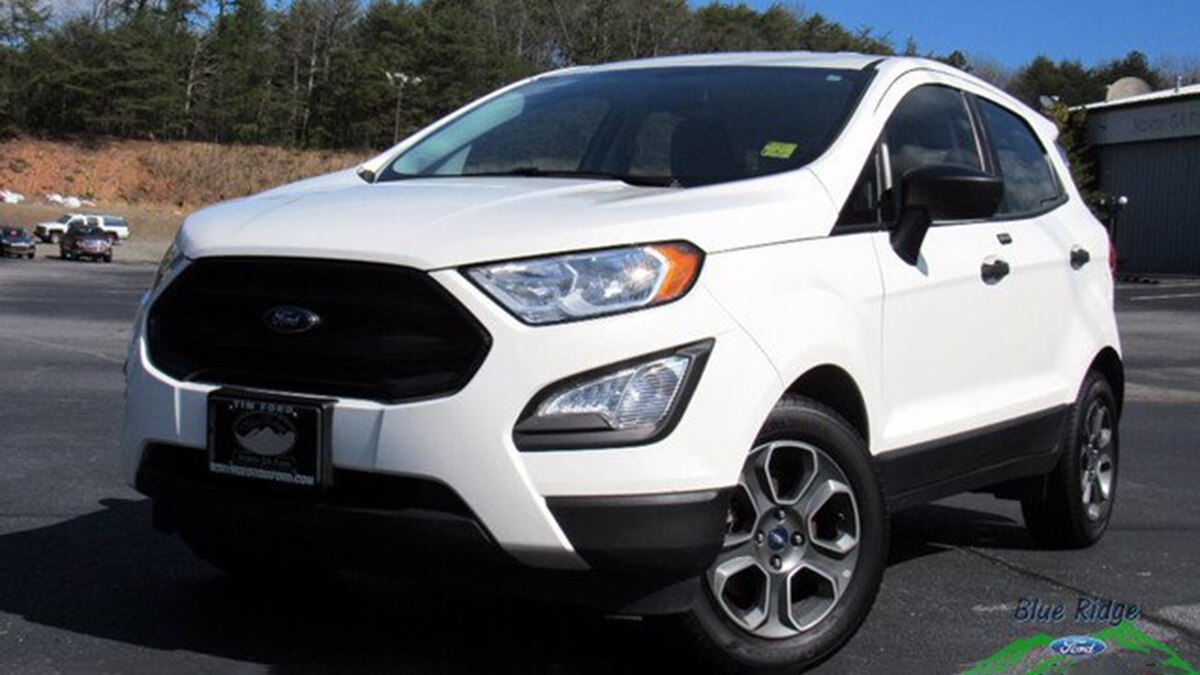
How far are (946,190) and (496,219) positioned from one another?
60.7 inches

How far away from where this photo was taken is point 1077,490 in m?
5.82

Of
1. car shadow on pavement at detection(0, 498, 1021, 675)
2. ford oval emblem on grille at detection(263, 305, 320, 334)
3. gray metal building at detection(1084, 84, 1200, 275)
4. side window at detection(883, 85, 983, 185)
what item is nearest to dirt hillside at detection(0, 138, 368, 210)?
gray metal building at detection(1084, 84, 1200, 275)

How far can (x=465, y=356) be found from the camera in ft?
11.5

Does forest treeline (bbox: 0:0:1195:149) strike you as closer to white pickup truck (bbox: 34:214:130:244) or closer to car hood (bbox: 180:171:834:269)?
white pickup truck (bbox: 34:214:130:244)

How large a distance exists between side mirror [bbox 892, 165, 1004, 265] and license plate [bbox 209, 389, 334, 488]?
1.95 metres

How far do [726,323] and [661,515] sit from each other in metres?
0.52

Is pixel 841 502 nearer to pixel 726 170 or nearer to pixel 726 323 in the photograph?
pixel 726 323


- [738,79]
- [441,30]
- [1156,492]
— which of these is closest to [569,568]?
[738,79]

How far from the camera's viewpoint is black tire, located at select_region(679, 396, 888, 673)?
3.75m

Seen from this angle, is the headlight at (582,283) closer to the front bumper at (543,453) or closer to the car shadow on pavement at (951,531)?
the front bumper at (543,453)

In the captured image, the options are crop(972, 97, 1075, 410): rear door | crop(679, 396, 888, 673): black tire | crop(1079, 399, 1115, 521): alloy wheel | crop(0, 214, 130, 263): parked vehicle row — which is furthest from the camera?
crop(0, 214, 130, 263): parked vehicle row

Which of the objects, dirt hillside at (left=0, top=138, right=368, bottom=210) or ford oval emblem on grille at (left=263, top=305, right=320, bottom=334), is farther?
dirt hillside at (left=0, top=138, right=368, bottom=210)

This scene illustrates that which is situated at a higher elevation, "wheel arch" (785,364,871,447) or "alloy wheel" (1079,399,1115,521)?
"wheel arch" (785,364,871,447)

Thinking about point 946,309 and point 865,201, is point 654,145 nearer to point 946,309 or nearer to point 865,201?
point 865,201
